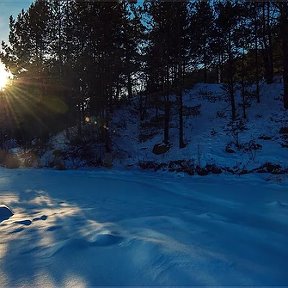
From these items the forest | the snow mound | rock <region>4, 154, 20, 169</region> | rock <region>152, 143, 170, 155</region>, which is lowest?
rock <region>4, 154, 20, 169</region>

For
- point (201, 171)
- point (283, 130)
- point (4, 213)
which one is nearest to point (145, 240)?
point (4, 213)

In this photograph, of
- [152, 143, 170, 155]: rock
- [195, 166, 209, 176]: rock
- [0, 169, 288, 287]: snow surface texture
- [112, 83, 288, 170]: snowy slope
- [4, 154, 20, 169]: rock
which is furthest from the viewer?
[4, 154, 20, 169]: rock

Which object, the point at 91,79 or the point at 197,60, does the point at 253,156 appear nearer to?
the point at 197,60

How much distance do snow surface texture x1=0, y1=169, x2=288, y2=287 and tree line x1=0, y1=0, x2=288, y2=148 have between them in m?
10.6

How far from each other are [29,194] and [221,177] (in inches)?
280

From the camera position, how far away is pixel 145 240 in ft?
16.5

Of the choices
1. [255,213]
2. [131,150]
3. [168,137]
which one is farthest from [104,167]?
[255,213]

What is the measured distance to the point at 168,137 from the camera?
21234 millimetres

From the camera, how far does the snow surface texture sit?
12.9 ft

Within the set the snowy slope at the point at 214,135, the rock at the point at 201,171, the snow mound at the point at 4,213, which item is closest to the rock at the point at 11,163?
the snowy slope at the point at 214,135

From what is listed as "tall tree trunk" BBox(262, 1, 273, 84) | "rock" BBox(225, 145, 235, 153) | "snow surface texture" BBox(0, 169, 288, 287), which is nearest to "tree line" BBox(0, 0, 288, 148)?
"tall tree trunk" BBox(262, 1, 273, 84)

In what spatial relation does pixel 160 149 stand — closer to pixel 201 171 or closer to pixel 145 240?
pixel 201 171

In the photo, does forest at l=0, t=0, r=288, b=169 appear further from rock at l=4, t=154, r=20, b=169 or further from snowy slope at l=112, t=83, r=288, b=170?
rock at l=4, t=154, r=20, b=169

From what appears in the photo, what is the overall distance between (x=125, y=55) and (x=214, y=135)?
8.91m
